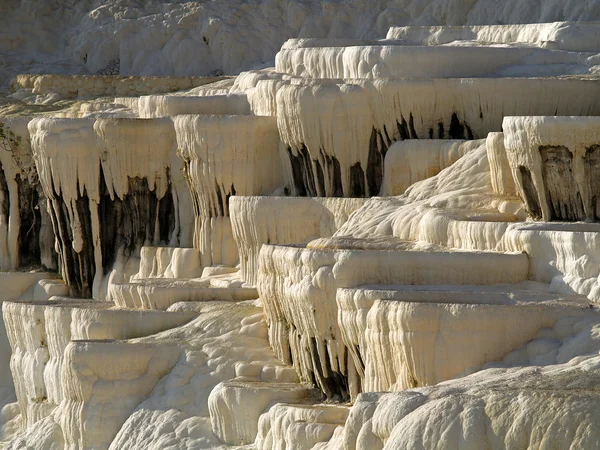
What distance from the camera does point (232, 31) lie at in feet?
150

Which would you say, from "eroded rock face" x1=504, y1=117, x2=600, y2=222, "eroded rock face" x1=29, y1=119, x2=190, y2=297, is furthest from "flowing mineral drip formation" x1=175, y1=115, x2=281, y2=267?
"eroded rock face" x1=504, y1=117, x2=600, y2=222

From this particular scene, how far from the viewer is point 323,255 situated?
21.8 metres

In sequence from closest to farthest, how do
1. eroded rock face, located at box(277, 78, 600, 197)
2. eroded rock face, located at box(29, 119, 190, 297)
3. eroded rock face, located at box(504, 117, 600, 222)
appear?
eroded rock face, located at box(504, 117, 600, 222) < eroded rock face, located at box(277, 78, 600, 197) < eroded rock face, located at box(29, 119, 190, 297)

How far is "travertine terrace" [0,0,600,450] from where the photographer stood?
19.5m

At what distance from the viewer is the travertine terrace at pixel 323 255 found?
766 inches

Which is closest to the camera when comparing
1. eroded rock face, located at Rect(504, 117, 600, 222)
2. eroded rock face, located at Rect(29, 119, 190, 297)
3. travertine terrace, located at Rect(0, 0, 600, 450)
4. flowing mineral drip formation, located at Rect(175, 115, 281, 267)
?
travertine terrace, located at Rect(0, 0, 600, 450)

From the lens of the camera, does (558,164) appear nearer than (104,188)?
Yes

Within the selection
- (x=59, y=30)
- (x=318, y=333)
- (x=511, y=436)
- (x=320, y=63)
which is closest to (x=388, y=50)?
(x=320, y=63)

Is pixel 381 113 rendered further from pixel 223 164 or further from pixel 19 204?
pixel 19 204

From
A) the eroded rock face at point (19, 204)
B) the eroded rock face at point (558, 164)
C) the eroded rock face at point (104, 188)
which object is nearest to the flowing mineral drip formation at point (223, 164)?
the eroded rock face at point (104, 188)

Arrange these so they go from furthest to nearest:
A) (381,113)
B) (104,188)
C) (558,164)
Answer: (104,188) → (381,113) → (558,164)

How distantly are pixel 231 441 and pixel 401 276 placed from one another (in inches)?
109

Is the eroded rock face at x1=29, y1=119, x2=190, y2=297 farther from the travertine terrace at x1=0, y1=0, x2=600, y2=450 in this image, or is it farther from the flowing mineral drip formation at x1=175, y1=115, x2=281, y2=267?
the flowing mineral drip formation at x1=175, y1=115, x2=281, y2=267

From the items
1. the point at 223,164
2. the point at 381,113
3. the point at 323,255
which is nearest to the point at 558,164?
the point at 323,255
